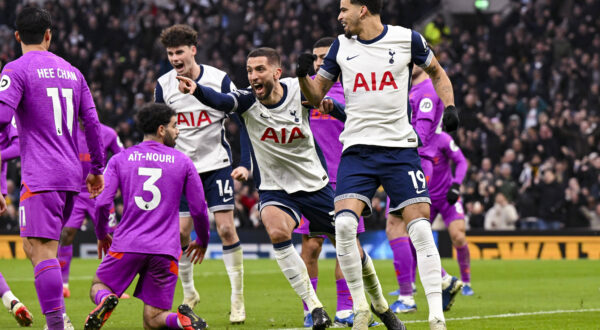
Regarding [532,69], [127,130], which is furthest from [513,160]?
[127,130]

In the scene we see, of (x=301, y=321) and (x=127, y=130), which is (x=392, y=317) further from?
(x=127, y=130)

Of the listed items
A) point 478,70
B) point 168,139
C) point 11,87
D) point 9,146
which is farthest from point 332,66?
point 478,70

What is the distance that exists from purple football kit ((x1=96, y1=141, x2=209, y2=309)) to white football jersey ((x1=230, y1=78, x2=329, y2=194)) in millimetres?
963

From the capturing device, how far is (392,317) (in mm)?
7117

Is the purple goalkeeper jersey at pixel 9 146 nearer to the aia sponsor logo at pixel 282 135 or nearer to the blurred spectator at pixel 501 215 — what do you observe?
the aia sponsor logo at pixel 282 135

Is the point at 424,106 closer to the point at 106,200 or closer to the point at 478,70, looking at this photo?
the point at 106,200

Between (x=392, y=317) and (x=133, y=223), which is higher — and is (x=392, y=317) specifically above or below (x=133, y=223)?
below

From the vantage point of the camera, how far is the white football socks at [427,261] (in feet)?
21.7

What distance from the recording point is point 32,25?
691 cm

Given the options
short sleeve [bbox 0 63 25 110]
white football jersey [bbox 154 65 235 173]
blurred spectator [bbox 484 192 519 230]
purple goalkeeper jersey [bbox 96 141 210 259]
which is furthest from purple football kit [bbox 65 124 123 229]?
blurred spectator [bbox 484 192 519 230]

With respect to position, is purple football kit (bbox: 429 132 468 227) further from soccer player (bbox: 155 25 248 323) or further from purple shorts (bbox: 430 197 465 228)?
soccer player (bbox: 155 25 248 323)

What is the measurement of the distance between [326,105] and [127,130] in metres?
18.5

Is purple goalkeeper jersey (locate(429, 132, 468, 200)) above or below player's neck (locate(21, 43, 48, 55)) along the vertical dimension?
below

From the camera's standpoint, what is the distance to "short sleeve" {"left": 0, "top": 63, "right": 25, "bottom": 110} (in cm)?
655
